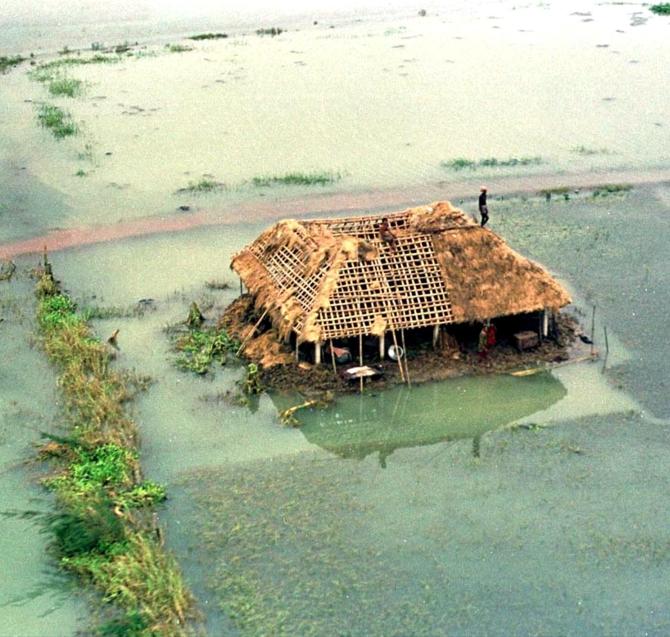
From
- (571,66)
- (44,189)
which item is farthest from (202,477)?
(571,66)

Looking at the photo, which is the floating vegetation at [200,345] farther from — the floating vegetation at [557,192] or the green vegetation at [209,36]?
the green vegetation at [209,36]

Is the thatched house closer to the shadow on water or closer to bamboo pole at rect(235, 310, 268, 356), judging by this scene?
bamboo pole at rect(235, 310, 268, 356)

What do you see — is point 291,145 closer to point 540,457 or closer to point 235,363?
point 235,363

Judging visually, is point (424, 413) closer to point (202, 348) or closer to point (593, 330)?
point (593, 330)

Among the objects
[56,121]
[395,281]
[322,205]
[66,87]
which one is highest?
[66,87]

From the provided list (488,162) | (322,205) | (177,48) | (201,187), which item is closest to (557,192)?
(488,162)

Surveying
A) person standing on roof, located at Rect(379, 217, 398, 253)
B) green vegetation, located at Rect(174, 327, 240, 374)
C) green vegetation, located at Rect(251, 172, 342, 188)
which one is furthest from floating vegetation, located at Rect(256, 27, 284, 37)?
green vegetation, located at Rect(174, 327, 240, 374)
